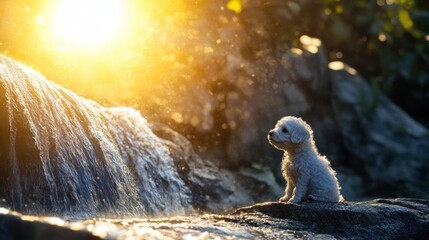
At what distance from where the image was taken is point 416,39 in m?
18.0

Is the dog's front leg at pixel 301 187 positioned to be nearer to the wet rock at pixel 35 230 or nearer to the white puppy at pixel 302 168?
the white puppy at pixel 302 168

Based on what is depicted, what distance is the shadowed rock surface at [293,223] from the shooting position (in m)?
4.39

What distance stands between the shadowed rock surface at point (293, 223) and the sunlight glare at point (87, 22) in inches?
206

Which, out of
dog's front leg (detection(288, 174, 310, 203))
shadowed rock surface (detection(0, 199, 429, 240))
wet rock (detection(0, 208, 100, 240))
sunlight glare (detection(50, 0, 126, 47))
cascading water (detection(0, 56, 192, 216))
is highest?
sunlight glare (detection(50, 0, 126, 47))

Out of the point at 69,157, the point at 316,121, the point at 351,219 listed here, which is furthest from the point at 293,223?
the point at 316,121

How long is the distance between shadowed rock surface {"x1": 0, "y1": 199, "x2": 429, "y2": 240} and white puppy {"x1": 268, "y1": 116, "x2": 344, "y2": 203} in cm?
Result: 47

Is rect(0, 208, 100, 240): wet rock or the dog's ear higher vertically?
the dog's ear

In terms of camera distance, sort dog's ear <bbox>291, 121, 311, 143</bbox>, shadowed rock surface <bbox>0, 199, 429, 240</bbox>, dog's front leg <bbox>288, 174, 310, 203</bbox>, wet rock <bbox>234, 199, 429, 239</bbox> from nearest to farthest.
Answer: shadowed rock surface <bbox>0, 199, 429, 240</bbox>
wet rock <bbox>234, 199, 429, 239</bbox>
dog's front leg <bbox>288, 174, 310, 203</bbox>
dog's ear <bbox>291, 121, 311, 143</bbox>

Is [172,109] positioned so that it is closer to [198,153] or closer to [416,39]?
[198,153]

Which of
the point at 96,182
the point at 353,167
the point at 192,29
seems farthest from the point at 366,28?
the point at 96,182

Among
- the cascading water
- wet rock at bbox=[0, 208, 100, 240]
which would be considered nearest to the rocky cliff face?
the cascading water

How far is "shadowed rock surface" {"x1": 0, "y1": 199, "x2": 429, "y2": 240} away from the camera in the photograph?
4.39 meters

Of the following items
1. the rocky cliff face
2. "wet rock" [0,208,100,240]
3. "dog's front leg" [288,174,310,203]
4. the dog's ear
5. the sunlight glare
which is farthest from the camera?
the rocky cliff face

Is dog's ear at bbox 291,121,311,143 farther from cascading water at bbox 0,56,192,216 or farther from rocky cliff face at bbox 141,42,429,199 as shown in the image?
rocky cliff face at bbox 141,42,429,199
